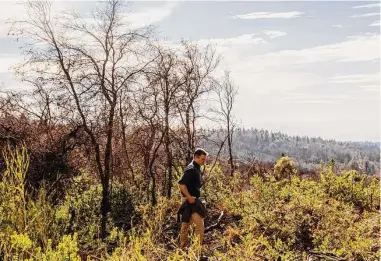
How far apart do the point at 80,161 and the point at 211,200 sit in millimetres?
4206

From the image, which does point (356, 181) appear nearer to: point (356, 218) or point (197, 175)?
point (356, 218)

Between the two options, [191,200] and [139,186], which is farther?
[139,186]

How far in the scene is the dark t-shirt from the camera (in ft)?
24.4

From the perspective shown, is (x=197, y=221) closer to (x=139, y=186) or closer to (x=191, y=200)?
(x=191, y=200)

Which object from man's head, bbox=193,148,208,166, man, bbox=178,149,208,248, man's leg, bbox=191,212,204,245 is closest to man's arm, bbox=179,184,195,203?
man, bbox=178,149,208,248

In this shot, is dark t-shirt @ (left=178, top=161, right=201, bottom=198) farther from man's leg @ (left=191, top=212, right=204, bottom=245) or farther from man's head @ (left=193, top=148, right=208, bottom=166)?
man's leg @ (left=191, top=212, right=204, bottom=245)

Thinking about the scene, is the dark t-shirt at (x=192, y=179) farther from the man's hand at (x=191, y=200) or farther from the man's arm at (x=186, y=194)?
the man's hand at (x=191, y=200)

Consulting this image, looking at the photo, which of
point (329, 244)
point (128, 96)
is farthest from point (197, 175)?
point (128, 96)

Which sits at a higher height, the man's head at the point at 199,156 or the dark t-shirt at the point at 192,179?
the man's head at the point at 199,156

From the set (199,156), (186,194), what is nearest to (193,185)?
(186,194)

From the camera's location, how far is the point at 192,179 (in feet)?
24.6

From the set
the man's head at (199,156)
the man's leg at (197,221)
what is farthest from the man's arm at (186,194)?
the man's head at (199,156)

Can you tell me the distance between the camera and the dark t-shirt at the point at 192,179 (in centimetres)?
744

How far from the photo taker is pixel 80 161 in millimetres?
10773
